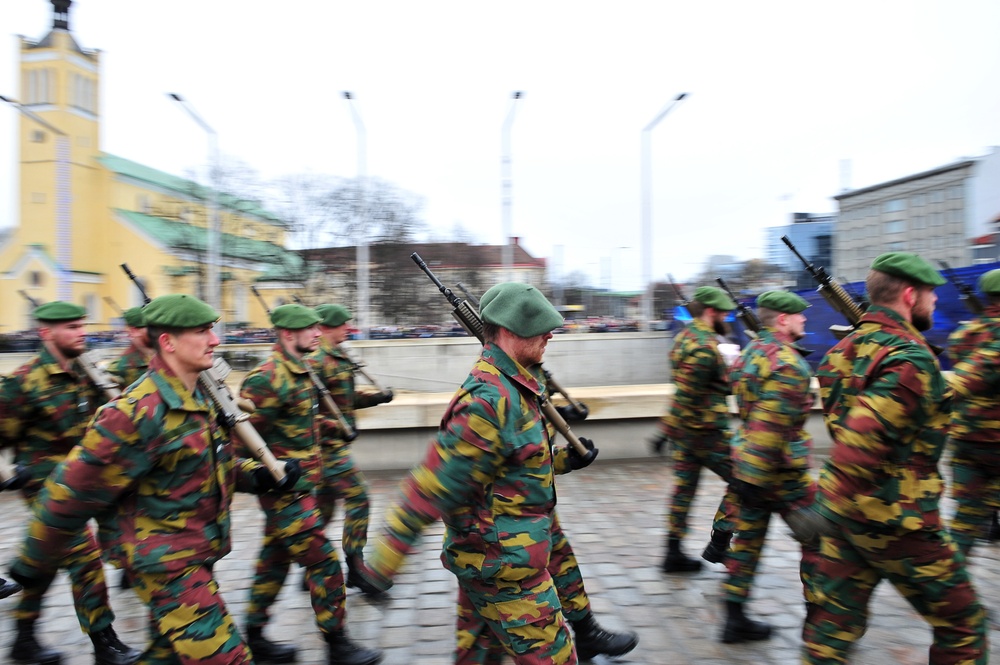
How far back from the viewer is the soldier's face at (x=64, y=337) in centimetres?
487

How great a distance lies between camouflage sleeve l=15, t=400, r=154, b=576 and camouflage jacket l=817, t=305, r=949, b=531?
2857mm

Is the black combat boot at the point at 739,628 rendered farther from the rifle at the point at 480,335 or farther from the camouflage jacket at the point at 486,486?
the camouflage jacket at the point at 486,486

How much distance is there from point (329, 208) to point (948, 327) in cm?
1852

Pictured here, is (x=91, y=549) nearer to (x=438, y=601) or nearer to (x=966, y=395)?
(x=438, y=601)

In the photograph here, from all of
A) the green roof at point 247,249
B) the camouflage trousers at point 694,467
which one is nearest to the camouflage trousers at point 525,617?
the camouflage trousers at point 694,467

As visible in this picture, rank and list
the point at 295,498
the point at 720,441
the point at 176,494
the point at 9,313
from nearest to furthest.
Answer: the point at 176,494 → the point at 295,498 → the point at 720,441 → the point at 9,313

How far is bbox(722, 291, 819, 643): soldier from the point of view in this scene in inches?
169

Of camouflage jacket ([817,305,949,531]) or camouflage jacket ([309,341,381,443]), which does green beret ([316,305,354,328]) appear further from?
camouflage jacket ([817,305,949,531])

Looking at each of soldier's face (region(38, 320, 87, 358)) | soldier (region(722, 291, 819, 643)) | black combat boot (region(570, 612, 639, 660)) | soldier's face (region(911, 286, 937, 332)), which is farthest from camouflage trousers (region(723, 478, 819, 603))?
soldier's face (region(38, 320, 87, 358))

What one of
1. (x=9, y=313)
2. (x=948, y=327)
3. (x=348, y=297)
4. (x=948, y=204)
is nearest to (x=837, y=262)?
(x=948, y=204)

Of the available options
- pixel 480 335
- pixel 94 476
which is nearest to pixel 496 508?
pixel 94 476

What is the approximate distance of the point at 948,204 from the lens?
67.8 feet

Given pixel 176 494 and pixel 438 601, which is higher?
pixel 176 494

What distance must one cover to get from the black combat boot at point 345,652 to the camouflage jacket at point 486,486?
167cm
